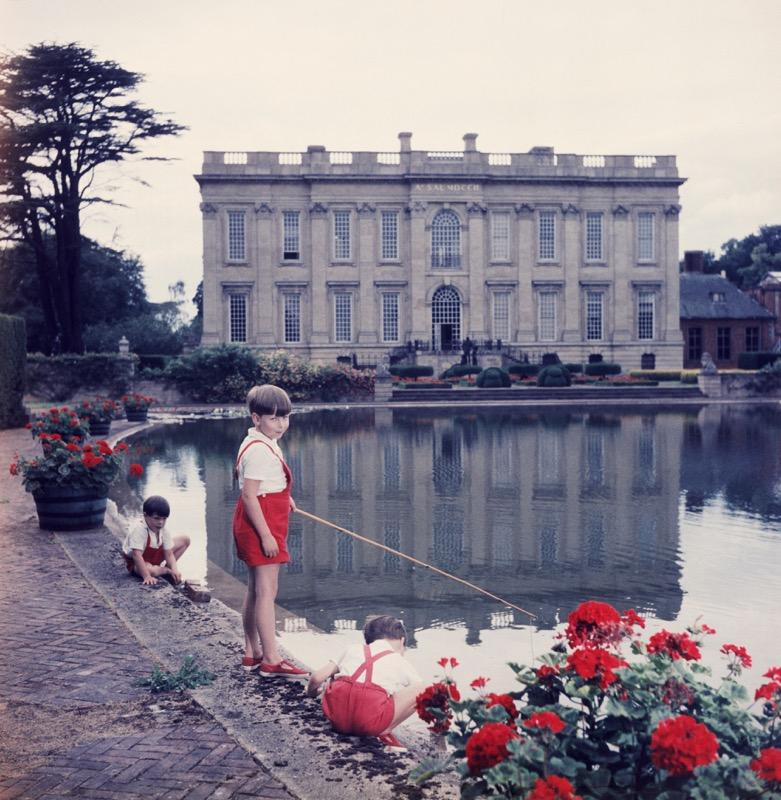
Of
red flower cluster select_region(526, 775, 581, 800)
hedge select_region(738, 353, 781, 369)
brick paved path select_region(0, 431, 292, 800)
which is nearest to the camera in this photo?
red flower cluster select_region(526, 775, 581, 800)

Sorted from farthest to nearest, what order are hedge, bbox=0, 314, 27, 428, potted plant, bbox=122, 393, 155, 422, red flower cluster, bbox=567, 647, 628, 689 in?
potted plant, bbox=122, 393, 155, 422
hedge, bbox=0, 314, 27, 428
red flower cluster, bbox=567, 647, 628, 689

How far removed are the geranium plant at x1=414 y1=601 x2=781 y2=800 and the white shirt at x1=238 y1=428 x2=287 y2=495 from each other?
6.87 feet

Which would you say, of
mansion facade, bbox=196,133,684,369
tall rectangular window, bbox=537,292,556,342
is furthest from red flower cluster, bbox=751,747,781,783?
tall rectangular window, bbox=537,292,556,342

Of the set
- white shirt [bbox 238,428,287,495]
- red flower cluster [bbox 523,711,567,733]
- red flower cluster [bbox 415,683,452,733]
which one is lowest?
red flower cluster [bbox 415,683,452,733]

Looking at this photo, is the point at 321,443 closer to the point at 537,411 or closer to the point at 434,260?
the point at 537,411

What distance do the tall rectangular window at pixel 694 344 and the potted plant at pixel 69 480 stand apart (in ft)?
169

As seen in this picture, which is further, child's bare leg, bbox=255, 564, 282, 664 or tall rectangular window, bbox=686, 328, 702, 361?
tall rectangular window, bbox=686, 328, 702, 361

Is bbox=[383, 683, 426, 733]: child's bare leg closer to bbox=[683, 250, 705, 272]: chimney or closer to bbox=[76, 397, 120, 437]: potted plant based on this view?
bbox=[76, 397, 120, 437]: potted plant

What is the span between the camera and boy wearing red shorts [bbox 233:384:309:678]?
17.1ft

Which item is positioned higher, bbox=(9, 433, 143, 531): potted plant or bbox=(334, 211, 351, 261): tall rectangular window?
bbox=(334, 211, 351, 261): tall rectangular window

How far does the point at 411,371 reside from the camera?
45.5 meters

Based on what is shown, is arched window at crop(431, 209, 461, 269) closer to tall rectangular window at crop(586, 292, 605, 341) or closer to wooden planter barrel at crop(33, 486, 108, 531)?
tall rectangular window at crop(586, 292, 605, 341)

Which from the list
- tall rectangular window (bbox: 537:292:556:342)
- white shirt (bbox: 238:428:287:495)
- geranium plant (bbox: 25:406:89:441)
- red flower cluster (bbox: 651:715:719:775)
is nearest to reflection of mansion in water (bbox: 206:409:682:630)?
geranium plant (bbox: 25:406:89:441)

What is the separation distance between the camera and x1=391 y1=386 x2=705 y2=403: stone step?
37.6m
